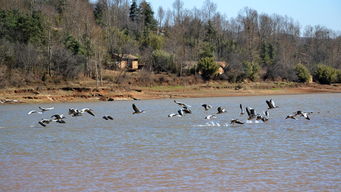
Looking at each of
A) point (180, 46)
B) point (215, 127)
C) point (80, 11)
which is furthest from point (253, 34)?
point (215, 127)

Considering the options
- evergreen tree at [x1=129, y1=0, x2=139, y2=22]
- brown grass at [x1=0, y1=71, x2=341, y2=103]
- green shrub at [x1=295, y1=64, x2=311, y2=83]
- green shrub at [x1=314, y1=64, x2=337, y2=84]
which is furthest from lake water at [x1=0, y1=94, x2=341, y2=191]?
evergreen tree at [x1=129, y1=0, x2=139, y2=22]

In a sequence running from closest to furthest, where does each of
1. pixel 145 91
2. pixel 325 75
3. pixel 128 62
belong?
1. pixel 145 91
2. pixel 325 75
3. pixel 128 62

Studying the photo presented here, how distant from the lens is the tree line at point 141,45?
210 feet

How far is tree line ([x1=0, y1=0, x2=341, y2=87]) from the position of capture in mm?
64000

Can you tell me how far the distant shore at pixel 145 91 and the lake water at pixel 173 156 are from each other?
931 inches

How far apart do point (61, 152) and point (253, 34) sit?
315ft

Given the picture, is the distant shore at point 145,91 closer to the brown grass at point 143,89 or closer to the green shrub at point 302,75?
the brown grass at point 143,89

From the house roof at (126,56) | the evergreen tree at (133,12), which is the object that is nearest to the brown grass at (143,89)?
the house roof at (126,56)

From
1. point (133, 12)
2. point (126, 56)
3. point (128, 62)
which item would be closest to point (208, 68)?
point (128, 62)

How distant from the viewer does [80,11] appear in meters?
84.9

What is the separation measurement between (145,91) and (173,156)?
41862 millimetres

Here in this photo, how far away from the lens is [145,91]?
195 ft

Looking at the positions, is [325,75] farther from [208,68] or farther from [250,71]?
[208,68]

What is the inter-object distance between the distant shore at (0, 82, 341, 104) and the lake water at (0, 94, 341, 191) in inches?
931
